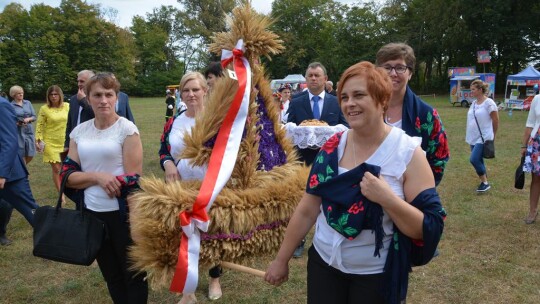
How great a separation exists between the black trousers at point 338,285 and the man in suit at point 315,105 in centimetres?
260

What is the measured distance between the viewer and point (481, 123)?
685 centimetres

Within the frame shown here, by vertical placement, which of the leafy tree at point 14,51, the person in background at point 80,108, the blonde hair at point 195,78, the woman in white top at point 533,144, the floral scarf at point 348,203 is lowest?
the woman in white top at point 533,144

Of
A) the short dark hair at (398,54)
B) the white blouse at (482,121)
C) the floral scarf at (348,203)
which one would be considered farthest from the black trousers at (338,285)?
the white blouse at (482,121)

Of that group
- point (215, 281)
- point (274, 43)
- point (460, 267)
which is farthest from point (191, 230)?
point (460, 267)

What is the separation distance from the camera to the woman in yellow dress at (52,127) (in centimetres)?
667

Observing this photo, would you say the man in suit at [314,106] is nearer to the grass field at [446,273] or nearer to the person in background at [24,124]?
the grass field at [446,273]

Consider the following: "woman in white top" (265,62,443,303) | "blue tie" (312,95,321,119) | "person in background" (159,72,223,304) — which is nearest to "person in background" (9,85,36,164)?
"person in background" (159,72,223,304)

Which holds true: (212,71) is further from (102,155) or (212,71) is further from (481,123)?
(481,123)

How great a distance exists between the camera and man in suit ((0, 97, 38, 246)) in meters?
3.87

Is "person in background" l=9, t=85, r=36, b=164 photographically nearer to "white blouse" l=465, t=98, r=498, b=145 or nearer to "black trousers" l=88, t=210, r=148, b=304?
"black trousers" l=88, t=210, r=148, b=304

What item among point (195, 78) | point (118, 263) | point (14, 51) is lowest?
point (118, 263)

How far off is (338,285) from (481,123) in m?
5.97

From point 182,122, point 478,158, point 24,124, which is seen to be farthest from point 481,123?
point 24,124

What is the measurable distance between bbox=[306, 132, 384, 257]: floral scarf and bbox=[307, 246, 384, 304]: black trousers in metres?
0.19
